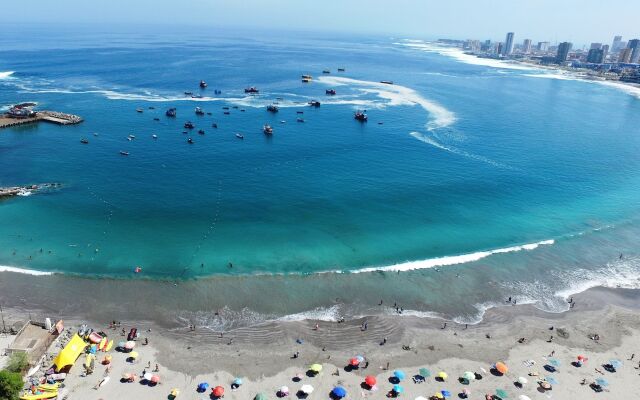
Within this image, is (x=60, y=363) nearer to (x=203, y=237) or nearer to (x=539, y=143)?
(x=203, y=237)

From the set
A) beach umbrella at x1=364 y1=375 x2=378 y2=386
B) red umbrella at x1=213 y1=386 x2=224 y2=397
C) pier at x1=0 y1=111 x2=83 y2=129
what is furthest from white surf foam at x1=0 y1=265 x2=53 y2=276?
pier at x1=0 y1=111 x2=83 y2=129

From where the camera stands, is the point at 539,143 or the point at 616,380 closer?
the point at 616,380

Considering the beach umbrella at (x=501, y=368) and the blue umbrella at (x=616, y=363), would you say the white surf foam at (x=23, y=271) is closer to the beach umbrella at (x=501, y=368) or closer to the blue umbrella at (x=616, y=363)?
the beach umbrella at (x=501, y=368)

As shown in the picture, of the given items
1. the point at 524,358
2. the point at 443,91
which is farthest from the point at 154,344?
the point at 443,91

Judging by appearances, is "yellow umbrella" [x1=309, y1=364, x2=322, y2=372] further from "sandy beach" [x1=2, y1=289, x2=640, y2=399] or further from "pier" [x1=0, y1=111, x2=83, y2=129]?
"pier" [x1=0, y1=111, x2=83, y2=129]

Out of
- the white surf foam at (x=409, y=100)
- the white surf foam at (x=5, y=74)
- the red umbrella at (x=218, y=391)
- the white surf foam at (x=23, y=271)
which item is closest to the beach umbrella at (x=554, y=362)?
the red umbrella at (x=218, y=391)
